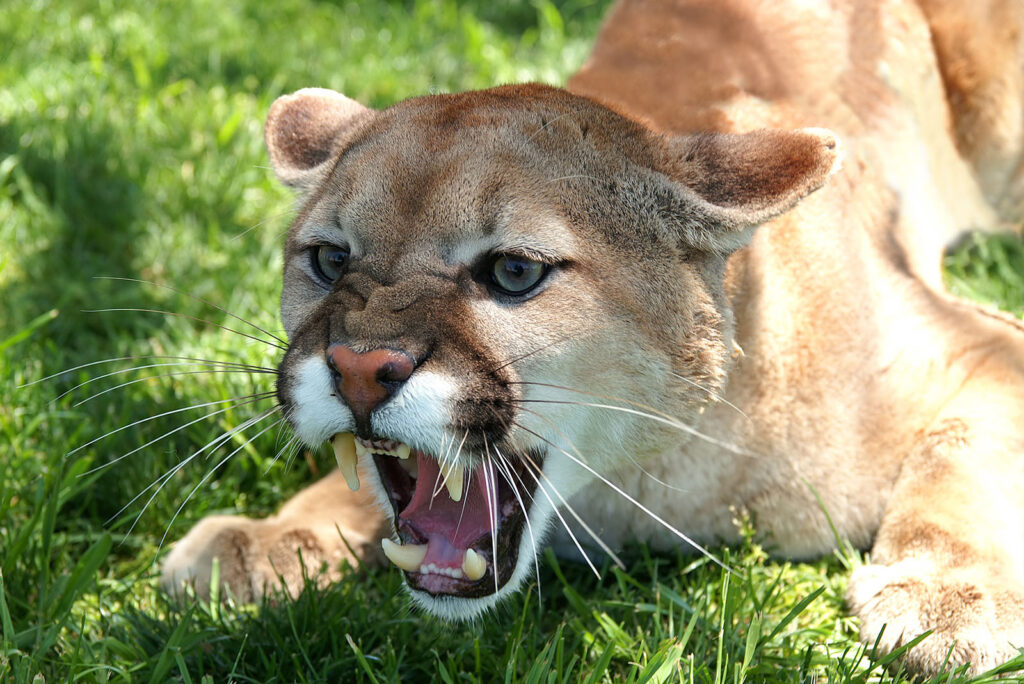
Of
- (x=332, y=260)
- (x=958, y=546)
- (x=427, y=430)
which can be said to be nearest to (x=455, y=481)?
(x=427, y=430)

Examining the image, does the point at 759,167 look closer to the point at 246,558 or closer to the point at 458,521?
the point at 458,521

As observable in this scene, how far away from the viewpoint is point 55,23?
6773mm

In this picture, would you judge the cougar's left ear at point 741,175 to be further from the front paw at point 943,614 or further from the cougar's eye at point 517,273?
the front paw at point 943,614

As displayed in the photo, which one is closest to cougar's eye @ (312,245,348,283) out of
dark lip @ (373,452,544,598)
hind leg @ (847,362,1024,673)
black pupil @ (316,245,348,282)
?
black pupil @ (316,245,348,282)

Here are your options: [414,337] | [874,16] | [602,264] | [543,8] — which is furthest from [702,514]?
[543,8]

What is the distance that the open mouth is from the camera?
2711 millimetres

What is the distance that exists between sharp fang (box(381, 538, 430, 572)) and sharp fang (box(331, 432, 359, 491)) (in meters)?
0.18

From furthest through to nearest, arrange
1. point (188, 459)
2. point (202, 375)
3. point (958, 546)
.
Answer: point (202, 375) < point (958, 546) < point (188, 459)

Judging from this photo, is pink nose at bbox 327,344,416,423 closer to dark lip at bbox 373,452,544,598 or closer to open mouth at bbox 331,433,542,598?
open mouth at bbox 331,433,542,598

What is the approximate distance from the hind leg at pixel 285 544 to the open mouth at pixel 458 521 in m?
0.62

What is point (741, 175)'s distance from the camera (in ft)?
9.41

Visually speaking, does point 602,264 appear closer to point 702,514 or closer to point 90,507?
point 702,514

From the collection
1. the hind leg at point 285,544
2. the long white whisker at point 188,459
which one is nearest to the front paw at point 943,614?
the hind leg at point 285,544

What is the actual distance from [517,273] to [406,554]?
725 mm
